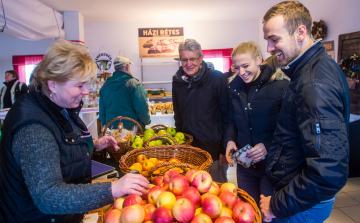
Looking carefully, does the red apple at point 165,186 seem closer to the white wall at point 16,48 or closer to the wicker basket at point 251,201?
the wicker basket at point 251,201

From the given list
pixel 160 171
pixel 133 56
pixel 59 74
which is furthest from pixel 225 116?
pixel 133 56

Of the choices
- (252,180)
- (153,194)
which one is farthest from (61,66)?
(252,180)

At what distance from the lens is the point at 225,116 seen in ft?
7.32

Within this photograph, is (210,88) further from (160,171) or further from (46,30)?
(46,30)

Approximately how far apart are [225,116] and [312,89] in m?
1.25

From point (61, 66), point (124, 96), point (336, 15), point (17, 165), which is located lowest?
point (17, 165)

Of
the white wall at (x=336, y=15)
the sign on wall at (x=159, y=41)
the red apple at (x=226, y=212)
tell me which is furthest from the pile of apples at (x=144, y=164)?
the sign on wall at (x=159, y=41)

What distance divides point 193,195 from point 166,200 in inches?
4.6

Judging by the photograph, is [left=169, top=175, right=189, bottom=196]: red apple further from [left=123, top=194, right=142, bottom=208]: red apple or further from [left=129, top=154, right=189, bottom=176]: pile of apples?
[left=129, top=154, right=189, bottom=176]: pile of apples

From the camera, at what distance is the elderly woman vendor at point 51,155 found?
36.0 inches

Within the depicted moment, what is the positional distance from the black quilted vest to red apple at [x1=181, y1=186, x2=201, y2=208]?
0.54 m

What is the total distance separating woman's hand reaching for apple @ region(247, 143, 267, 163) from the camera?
5.34 feet

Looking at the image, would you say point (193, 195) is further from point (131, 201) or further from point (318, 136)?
point (318, 136)

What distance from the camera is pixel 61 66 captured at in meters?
1.04
